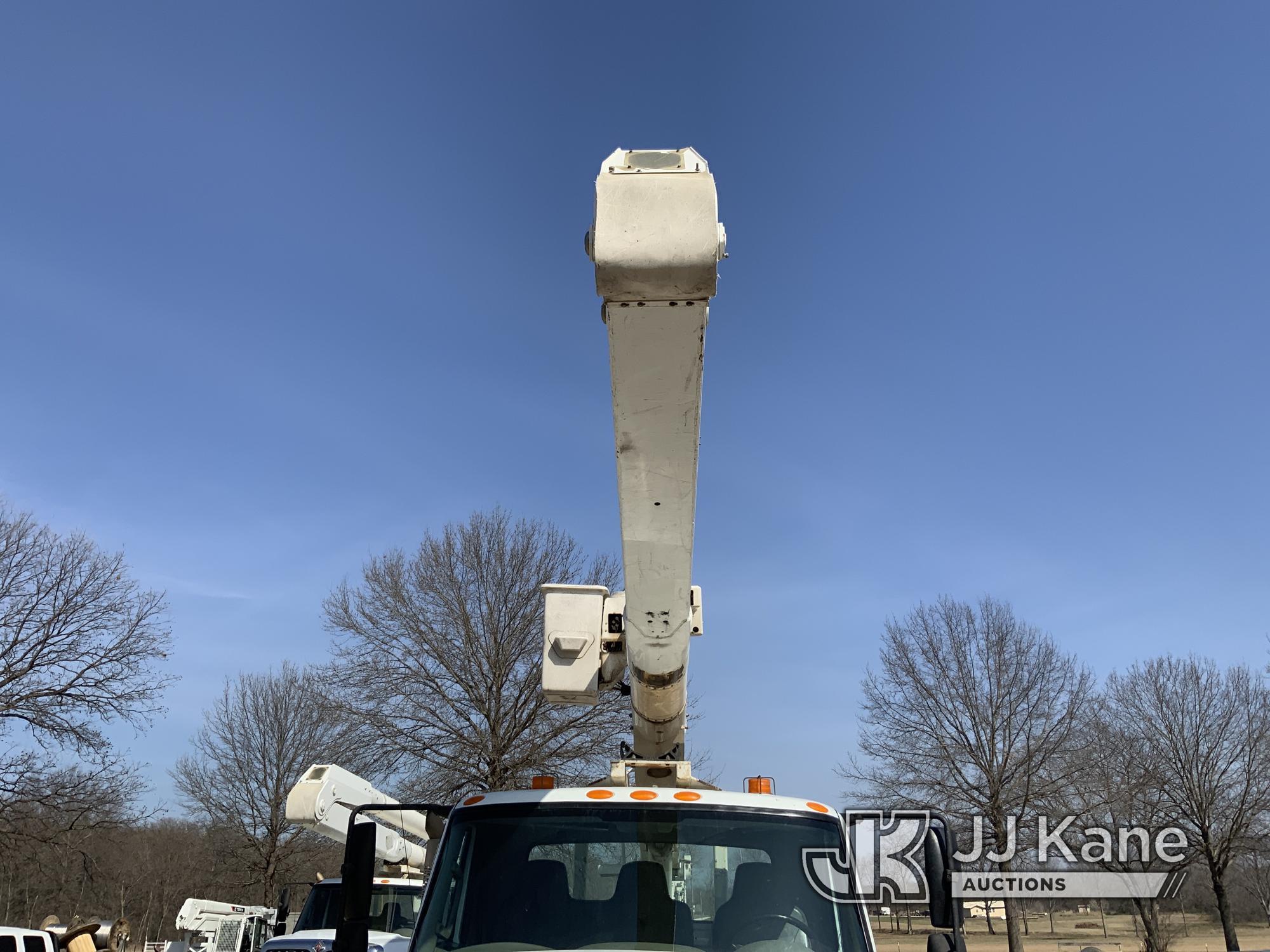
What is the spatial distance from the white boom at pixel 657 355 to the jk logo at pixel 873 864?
3.47 feet

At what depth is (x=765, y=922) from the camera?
389 cm

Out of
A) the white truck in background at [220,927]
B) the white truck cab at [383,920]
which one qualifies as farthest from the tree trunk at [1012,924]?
the white truck in background at [220,927]

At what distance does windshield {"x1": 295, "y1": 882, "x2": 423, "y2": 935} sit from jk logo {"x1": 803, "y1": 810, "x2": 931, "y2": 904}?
552 cm

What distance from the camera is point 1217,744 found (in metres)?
24.0

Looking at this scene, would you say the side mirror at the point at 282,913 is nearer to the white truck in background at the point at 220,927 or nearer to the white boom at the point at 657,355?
A: the white truck in background at the point at 220,927

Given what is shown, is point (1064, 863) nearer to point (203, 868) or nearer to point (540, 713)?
point (540, 713)

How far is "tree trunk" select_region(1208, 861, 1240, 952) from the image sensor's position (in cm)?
2211

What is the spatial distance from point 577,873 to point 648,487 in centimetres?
174

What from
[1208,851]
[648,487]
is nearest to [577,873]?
[648,487]

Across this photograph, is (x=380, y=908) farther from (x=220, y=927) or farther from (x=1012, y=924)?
(x=1012, y=924)

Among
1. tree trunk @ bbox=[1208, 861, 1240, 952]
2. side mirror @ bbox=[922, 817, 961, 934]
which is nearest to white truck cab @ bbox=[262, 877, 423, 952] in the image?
Result: side mirror @ bbox=[922, 817, 961, 934]

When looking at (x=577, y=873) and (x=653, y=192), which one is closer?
(x=653, y=192)

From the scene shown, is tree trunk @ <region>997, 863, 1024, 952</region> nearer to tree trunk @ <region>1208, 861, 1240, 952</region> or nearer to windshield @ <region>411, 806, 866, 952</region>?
tree trunk @ <region>1208, 861, 1240, 952</region>

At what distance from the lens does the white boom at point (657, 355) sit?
9.50 ft
